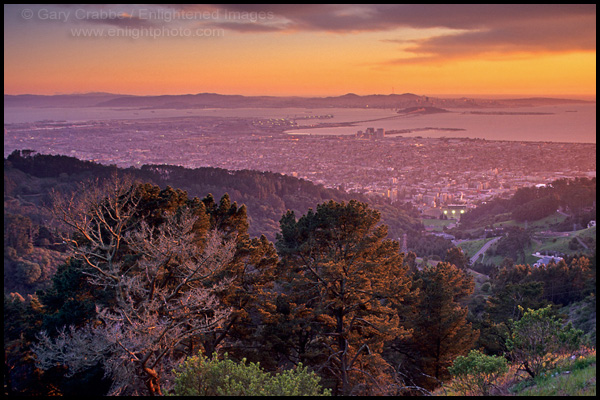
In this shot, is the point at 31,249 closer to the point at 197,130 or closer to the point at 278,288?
the point at 278,288

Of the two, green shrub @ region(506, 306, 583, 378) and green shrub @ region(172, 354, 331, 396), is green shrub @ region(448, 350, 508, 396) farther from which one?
green shrub @ region(172, 354, 331, 396)

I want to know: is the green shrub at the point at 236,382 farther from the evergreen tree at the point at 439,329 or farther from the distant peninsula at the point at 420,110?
the distant peninsula at the point at 420,110

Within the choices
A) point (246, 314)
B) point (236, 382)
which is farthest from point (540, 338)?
point (246, 314)

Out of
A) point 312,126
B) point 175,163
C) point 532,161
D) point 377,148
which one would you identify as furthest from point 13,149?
point 532,161

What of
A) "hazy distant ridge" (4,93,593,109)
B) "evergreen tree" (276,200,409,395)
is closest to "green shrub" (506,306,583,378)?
"evergreen tree" (276,200,409,395)

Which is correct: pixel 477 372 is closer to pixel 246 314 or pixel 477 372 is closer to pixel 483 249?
pixel 246 314
